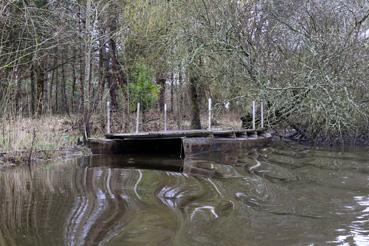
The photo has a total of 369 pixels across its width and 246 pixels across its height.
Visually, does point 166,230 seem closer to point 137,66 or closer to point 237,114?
point 137,66

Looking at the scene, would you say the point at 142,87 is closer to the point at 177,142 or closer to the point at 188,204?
the point at 177,142

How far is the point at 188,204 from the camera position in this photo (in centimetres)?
631

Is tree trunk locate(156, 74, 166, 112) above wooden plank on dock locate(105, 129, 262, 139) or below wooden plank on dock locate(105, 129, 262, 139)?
above

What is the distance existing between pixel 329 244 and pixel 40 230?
2.95 m

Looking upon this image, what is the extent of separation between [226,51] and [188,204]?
10374mm

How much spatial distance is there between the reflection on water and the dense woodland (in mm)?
3927

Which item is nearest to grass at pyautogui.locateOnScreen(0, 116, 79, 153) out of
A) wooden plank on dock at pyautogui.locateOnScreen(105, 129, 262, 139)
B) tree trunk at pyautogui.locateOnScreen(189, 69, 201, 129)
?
wooden plank on dock at pyautogui.locateOnScreen(105, 129, 262, 139)

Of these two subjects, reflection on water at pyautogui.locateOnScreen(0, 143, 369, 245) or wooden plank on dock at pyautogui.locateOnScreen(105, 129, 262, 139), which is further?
wooden plank on dock at pyautogui.locateOnScreen(105, 129, 262, 139)

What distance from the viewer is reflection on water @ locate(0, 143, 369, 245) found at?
4824 mm

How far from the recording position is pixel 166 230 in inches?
198

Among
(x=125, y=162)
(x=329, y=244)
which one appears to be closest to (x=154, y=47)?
(x=125, y=162)

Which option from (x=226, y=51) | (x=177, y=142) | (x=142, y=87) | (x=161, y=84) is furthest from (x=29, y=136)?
(x=161, y=84)

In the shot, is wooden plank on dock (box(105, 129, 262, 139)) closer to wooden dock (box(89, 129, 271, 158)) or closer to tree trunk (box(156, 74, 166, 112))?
wooden dock (box(89, 129, 271, 158))

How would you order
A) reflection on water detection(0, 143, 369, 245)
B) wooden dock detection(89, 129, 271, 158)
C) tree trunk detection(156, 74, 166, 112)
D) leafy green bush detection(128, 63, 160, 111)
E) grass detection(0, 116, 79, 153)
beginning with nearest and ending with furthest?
reflection on water detection(0, 143, 369, 245)
grass detection(0, 116, 79, 153)
wooden dock detection(89, 129, 271, 158)
leafy green bush detection(128, 63, 160, 111)
tree trunk detection(156, 74, 166, 112)
